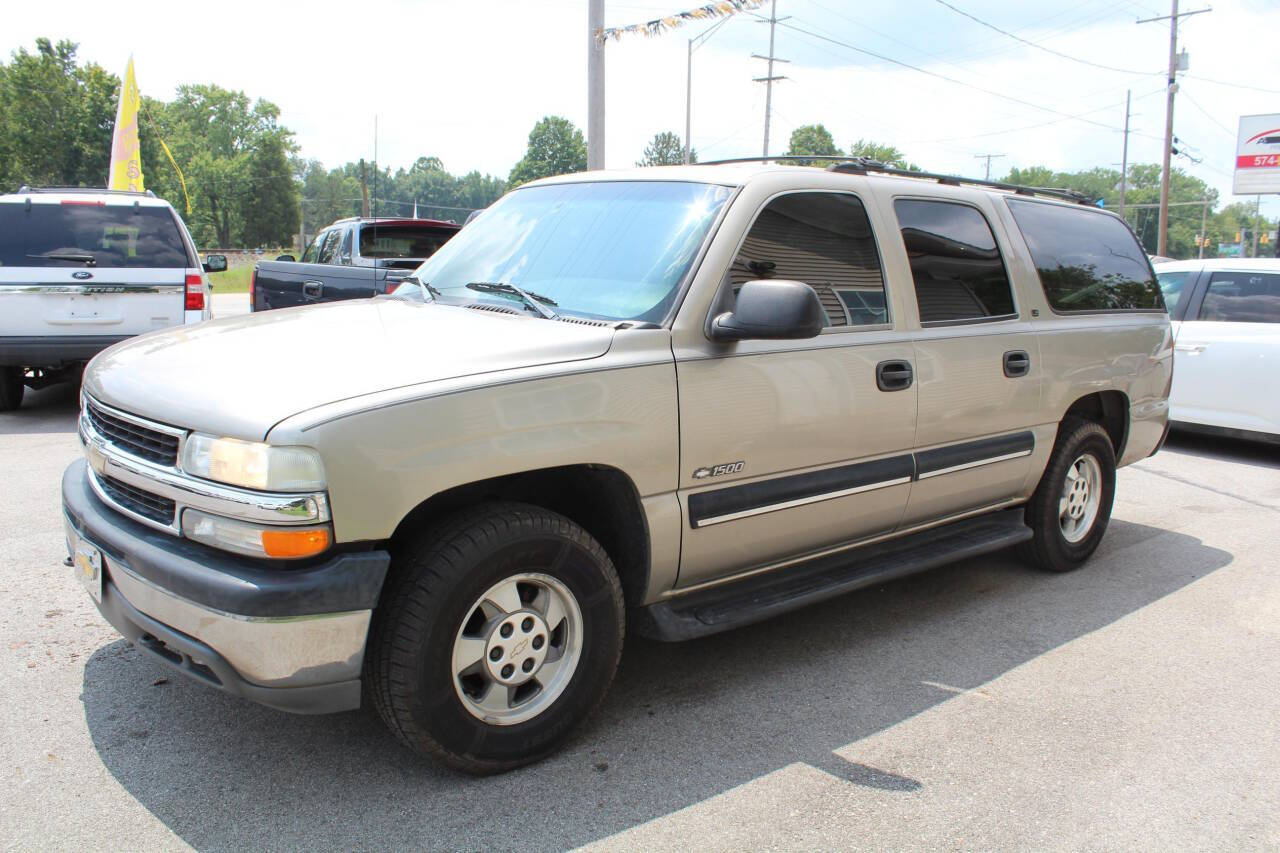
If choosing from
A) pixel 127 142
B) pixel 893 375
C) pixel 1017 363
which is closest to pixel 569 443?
pixel 893 375

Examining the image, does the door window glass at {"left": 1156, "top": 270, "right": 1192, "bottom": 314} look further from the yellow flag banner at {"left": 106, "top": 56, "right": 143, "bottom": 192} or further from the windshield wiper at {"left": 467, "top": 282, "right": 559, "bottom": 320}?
the yellow flag banner at {"left": 106, "top": 56, "right": 143, "bottom": 192}

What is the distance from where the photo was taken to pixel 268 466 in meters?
2.51

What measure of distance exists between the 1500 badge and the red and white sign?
35620mm

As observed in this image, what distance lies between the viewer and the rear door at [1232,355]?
318 inches

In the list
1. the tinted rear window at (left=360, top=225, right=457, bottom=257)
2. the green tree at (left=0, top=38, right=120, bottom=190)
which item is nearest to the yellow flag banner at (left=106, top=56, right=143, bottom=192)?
the tinted rear window at (left=360, top=225, right=457, bottom=257)

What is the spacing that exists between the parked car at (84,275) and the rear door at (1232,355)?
8555 mm

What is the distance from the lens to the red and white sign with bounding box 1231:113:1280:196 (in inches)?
1261

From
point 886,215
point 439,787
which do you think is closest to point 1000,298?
point 886,215

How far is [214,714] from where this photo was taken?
10.9 feet

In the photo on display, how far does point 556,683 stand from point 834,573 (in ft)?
4.39

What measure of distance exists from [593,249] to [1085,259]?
9.61 feet

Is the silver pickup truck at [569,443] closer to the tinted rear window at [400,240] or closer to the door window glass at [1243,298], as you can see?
the door window glass at [1243,298]

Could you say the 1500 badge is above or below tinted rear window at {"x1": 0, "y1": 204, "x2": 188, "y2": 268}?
below

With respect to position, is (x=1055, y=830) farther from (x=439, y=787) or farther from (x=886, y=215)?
(x=886, y=215)
